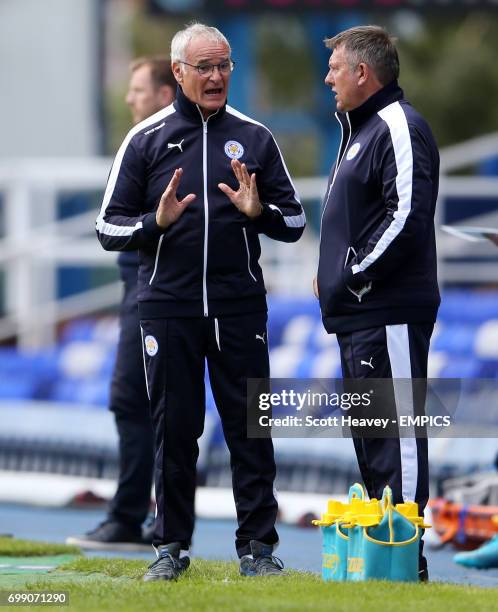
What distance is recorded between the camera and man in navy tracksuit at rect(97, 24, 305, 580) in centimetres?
639

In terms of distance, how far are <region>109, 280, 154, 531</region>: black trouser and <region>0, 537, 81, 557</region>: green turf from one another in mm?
341

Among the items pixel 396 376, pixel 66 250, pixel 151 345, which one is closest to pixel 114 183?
pixel 151 345

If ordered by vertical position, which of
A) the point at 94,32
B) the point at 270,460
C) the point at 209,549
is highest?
the point at 94,32

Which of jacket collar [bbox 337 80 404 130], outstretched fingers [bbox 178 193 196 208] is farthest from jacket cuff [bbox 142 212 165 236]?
jacket collar [bbox 337 80 404 130]

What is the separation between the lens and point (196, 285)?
252 inches

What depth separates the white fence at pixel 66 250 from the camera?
13688 millimetres

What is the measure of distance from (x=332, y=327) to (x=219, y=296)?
46 centimetres

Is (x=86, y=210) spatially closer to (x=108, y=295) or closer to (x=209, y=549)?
(x=108, y=295)

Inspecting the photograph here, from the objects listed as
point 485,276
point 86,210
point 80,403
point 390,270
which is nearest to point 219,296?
point 390,270

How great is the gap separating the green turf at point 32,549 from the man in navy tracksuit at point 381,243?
223 centimetres

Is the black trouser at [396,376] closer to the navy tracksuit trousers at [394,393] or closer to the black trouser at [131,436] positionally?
the navy tracksuit trousers at [394,393]

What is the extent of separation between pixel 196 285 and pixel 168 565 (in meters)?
1.08

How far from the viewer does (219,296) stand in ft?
21.0

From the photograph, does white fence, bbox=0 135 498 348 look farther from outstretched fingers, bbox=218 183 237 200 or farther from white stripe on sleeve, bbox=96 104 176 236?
outstretched fingers, bbox=218 183 237 200
